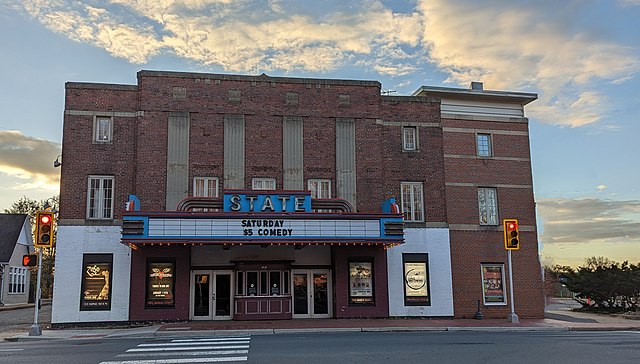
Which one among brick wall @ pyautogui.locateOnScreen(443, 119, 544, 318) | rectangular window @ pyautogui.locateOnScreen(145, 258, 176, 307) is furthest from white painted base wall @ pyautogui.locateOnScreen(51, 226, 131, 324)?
brick wall @ pyautogui.locateOnScreen(443, 119, 544, 318)

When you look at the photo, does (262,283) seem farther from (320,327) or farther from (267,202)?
(320,327)

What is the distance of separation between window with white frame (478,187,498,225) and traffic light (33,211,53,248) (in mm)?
19348

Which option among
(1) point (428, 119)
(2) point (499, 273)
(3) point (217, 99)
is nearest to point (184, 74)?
(3) point (217, 99)

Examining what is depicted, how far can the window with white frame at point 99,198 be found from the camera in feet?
83.3

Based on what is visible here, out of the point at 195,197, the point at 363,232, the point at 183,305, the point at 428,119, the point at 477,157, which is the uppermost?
the point at 428,119

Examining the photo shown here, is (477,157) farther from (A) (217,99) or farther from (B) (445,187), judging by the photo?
(A) (217,99)

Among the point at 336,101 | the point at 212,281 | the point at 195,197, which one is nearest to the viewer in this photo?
the point at 195,197

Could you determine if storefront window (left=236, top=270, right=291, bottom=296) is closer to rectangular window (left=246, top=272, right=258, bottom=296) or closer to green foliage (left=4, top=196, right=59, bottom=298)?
rectangular window (left=246, top=272, right=258, bottom=296)

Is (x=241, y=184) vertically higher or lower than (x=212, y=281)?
higher

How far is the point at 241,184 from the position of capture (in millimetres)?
26328

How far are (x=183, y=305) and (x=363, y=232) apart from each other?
833 cm

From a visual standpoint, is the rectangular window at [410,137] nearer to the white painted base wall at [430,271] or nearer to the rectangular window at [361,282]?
the white painted base wall at [430,271]

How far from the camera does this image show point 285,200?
24.4 meters

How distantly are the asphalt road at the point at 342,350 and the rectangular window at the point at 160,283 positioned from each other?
19.4ft
